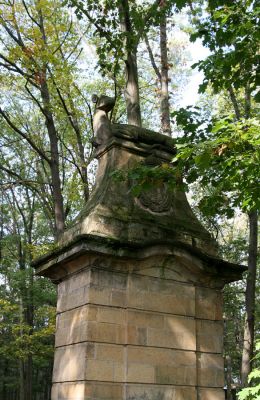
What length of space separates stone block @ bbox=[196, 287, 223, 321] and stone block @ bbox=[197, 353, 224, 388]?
52cm

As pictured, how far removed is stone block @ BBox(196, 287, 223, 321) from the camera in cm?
662

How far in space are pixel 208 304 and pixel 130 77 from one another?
447 cm

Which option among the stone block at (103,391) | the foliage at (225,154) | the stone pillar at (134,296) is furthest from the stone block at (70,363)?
the foliage at (225,154)

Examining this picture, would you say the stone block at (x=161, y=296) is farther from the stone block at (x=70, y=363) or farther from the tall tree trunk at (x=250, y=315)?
the tall tree trunk at (x=250, y=315)

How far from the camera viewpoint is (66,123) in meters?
17.0

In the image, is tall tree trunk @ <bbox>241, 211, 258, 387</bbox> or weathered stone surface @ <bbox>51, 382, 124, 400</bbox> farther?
tall tree trunk @ <bbox>241, 211, 258, 387</bbox>

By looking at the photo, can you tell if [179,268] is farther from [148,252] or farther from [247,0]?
[247,0]

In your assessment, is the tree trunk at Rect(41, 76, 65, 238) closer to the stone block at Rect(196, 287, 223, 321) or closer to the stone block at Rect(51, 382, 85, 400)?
the stone block at Rect(196, 287, 223, 321)

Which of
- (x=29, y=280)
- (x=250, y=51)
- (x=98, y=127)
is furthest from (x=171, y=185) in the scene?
(x=29, y=280)

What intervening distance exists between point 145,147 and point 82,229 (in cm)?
169

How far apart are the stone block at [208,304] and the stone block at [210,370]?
519 mm

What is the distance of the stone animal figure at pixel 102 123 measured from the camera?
7169mm

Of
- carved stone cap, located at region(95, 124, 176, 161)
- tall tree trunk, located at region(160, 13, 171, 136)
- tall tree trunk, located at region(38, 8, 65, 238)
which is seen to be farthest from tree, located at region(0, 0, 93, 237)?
carved stone cap, located at region(95, 124, 176, 161)

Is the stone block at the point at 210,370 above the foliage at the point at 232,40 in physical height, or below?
below
